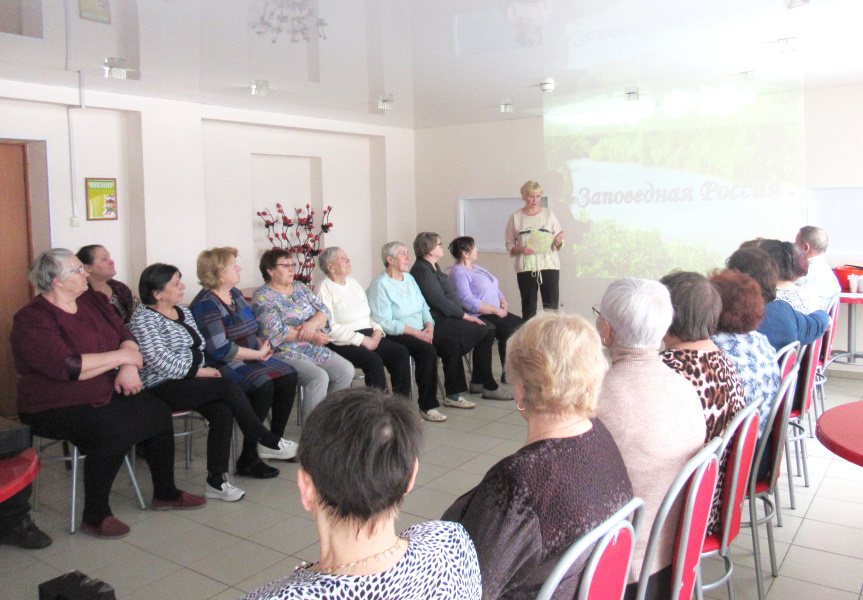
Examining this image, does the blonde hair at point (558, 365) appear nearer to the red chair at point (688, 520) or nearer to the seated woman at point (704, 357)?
the red chair at point (688, 520)

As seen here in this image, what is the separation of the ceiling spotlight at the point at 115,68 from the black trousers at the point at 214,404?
6.59 ft

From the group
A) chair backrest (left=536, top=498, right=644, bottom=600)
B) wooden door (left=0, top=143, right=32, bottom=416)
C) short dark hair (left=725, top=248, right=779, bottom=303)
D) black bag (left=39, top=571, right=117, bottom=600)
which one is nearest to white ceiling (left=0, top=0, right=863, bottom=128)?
wooden door (left=0, top=143, right=32, bottom=416)

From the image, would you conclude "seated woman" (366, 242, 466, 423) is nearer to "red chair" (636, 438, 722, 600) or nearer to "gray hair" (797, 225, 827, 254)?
"gray hair" (797, 225, 827, 254)

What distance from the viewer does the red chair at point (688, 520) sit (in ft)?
5.01

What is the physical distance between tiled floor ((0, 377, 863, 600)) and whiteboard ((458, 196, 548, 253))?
3848 millimetres

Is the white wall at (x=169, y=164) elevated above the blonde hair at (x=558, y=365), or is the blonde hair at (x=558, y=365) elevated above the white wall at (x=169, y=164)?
the white wall at (x=169, y=164)

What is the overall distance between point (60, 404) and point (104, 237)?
248 cm

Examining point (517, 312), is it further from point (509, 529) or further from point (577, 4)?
point (509, 529)

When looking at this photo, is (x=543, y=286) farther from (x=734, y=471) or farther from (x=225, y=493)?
(x=734, y=471)

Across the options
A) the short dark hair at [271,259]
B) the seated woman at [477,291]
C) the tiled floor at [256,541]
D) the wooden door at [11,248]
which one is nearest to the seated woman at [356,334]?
the short dark hair at [271,259]

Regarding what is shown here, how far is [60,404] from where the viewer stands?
2.99 m

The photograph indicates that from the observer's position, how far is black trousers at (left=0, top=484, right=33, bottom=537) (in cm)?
286

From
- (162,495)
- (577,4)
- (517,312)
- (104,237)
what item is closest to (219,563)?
(162,495)

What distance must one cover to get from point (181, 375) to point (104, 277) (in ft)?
3.25
